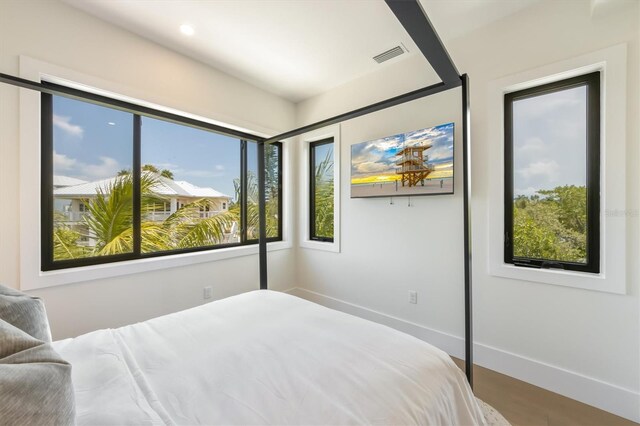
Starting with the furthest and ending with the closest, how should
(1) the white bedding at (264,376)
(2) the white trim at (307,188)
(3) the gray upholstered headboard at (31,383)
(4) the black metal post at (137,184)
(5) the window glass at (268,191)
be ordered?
(5) the window glass at (268,191) → (2) the white trim at (307,188) → (4) the black metal post at (137,184) → (1) the white bedding at (264,376) → (3) the gray upholstered headboard at (31,383)

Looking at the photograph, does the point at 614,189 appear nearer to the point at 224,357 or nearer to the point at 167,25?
the point at 224,357

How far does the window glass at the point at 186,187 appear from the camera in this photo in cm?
244

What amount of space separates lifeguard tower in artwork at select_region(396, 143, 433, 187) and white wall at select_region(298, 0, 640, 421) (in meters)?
0.23

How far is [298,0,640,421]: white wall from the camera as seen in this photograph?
1.58 m

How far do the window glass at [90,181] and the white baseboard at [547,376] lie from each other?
278cm

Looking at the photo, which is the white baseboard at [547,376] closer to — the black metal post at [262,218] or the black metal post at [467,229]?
the black metal post at [467,229]

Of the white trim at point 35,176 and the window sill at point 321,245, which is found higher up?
the white trim at point 35,176

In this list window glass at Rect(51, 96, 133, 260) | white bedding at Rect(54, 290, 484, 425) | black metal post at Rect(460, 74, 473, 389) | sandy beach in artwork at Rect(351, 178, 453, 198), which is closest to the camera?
white bedding at Rect(54, 290, 484, 425)

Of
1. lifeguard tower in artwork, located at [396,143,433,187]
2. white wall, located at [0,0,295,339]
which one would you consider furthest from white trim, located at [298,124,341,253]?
lifeguard tower in artwork, located at [396,143,433,187]

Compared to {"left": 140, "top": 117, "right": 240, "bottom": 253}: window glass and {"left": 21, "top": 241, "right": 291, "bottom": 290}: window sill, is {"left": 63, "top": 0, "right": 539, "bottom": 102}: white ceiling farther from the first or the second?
{"left": 21, "top": 241, "right": 291, "bottom": 290}: window sill

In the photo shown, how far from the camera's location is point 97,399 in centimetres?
78

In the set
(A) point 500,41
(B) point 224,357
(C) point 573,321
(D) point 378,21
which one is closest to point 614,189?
(C) point 573,321

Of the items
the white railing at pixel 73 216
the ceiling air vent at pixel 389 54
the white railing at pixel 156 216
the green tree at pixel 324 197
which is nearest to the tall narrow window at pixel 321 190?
the green tree at pixel 324 197

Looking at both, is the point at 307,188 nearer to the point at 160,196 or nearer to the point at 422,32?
the point at 160,196
